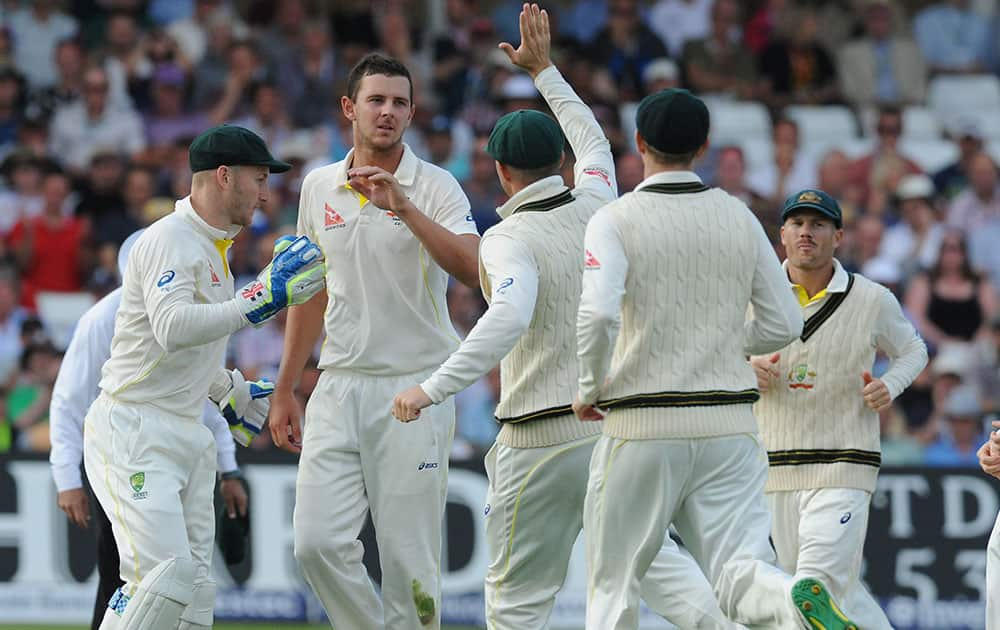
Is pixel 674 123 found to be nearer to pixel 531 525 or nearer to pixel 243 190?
pixel 531 525

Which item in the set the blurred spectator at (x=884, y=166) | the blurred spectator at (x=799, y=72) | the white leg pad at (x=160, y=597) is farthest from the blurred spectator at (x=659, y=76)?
the white leg pad at (x=160, y=597)

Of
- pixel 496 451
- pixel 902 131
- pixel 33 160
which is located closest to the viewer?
pixel 496 451

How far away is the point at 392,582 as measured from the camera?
792cm

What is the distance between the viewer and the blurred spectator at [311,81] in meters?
16.9

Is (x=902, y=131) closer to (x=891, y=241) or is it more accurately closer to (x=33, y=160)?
(x=891, y=241)

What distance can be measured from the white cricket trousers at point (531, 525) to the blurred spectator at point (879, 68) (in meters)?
12.0

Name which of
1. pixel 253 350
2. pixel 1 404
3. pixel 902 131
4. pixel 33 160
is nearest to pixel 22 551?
pixel 1 404

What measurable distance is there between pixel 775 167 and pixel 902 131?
1.88 meters

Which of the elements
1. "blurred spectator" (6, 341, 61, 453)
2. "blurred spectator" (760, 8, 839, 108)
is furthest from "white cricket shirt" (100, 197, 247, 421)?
"blurred spectator" (760, 8, 839, 108)

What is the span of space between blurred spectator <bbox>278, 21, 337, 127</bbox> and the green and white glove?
945 cm

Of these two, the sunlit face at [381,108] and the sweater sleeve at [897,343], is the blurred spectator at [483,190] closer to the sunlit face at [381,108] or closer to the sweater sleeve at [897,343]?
the sweater sleeve at [897,343]

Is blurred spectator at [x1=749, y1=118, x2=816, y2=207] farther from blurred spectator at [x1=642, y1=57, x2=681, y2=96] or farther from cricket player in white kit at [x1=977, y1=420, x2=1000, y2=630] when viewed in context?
cricket player in white kit at [x1=977, y1=420, x2=1000, y2=630]

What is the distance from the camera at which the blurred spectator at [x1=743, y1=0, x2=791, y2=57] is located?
1881 centimetres

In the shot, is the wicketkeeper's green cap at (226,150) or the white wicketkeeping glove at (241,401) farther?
the white wicketkeeping glove at (241,401)
